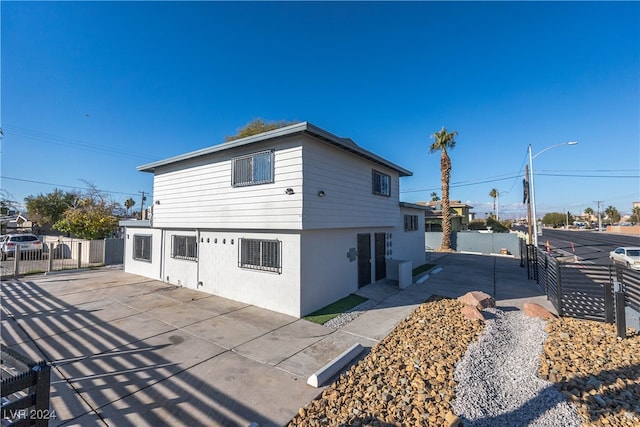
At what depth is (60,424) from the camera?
333 cm

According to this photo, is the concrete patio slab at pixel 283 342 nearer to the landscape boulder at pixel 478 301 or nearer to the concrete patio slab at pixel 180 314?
the concrete patio slab at pixel 180 314

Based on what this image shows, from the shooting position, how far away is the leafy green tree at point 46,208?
2998cm

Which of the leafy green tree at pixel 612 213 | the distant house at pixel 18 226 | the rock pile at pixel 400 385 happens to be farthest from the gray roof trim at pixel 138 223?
the leafy green tree at pixel 612 213

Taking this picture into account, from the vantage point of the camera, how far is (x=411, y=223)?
1521 cm

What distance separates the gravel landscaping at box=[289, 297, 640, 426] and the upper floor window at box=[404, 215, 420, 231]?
835 cm

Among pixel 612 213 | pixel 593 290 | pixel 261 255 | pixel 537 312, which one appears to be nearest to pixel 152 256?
pixel 261 255

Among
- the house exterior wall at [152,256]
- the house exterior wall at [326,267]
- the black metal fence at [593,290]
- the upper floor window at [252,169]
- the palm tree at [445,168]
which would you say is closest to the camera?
the black metal fence at [593,290]

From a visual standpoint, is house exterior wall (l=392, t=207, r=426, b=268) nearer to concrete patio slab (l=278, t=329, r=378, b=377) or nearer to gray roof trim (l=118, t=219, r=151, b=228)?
concrete patio slab (l=278, t=329, r=378, b=377)

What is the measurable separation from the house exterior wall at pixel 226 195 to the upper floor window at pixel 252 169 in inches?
6.3

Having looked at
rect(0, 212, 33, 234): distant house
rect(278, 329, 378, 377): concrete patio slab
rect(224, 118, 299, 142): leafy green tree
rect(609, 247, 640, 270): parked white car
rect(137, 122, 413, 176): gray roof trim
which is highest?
rect(224, 118, 299, 142): leafy green tree

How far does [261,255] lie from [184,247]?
4.36 metres

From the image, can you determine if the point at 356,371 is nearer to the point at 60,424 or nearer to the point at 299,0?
the point at 60,424

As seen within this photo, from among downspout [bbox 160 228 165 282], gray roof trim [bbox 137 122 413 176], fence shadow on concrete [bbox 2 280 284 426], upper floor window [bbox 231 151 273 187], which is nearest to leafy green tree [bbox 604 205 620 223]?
gray roof trim [bbox 137 122 413 176]

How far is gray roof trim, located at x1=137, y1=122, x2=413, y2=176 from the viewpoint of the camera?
22.7 feet
